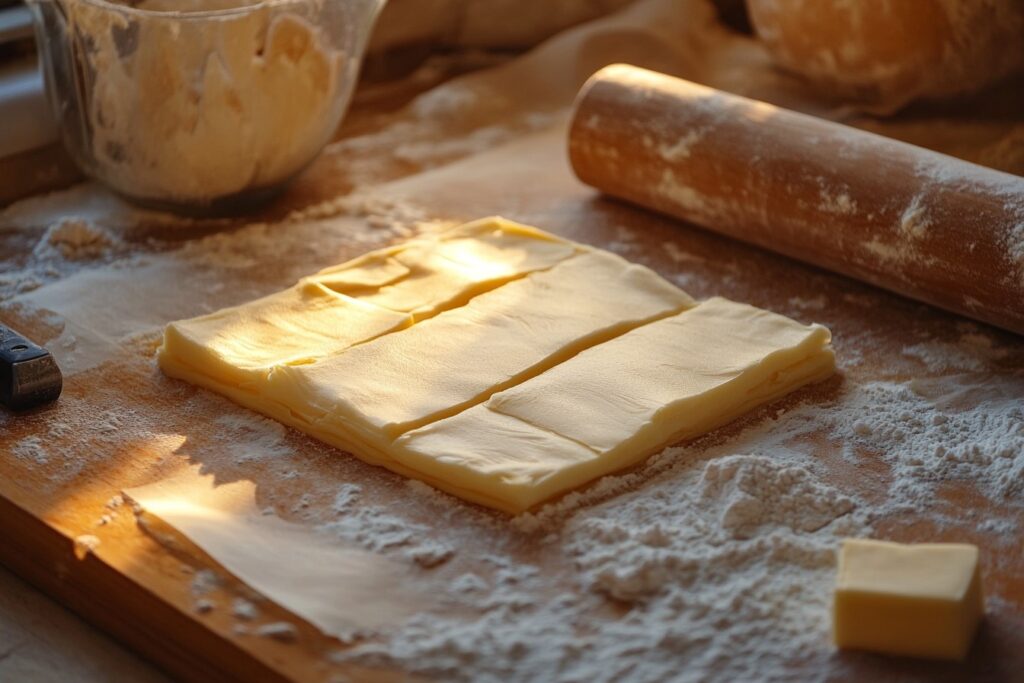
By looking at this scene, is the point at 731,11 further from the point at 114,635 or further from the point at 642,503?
the point at 114,635

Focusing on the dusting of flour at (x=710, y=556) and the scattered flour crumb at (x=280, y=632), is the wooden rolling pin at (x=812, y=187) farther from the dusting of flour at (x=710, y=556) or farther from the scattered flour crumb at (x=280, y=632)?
the scattered flour crumb at (x=280, y=632)

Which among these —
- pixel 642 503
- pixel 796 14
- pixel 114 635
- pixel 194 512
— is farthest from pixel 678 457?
pixel 796 14

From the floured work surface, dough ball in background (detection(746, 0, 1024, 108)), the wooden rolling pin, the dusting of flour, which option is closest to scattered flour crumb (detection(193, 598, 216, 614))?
the floured work surface

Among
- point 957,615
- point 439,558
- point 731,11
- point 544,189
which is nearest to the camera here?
point 957,615

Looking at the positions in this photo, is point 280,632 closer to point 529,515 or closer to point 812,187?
point 529,515

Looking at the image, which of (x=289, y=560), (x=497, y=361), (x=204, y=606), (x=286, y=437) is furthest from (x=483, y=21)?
(x=204, y=606)

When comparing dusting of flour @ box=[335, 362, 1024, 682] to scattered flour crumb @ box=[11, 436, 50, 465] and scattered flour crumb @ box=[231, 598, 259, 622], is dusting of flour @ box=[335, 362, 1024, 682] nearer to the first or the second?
scattered flour crumb @ box=[231, 598, 259, 622]

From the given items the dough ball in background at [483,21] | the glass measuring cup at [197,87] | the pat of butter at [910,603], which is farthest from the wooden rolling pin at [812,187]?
the dough ball in background at [483,21]
